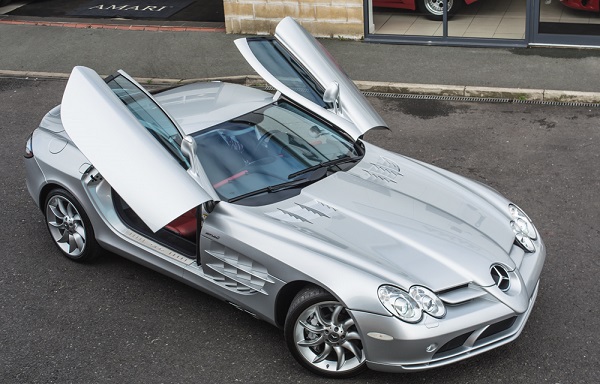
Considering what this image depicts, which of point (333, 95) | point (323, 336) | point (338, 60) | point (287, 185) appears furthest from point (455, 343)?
point (338, 60)

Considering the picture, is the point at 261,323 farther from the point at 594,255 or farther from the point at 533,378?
the point at 594,255

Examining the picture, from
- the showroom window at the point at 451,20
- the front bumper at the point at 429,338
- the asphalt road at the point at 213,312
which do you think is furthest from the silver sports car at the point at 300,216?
the showroom window at the point at 451,20

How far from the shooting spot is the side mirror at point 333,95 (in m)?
6.93

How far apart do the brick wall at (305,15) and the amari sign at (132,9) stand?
2.08 metres

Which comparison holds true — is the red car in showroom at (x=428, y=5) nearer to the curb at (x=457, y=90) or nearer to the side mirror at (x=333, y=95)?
the curb at (x=457, y=90)

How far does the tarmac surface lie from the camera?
10.9m

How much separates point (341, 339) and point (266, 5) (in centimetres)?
859

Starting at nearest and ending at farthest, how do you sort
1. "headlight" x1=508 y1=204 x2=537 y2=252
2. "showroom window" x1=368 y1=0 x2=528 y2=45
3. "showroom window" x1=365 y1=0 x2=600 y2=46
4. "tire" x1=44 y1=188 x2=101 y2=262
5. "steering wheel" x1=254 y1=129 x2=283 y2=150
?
"headlight" x1=508 y1=204 x2=537 y2=252 < "steering wheel" x1=254 y1=129 x2=283 y2=150 < "tire" x1=44 y1=188 x2=101 y2=262 < "showroom window" x1=365 y1=0 x2=600 y2=46 < "showroom window" x1=368 y1=0 x2=528 y2=45

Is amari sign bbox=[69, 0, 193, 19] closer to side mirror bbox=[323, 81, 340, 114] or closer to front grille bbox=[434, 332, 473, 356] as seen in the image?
side mirror bbox=[323, 81, 340, 114]

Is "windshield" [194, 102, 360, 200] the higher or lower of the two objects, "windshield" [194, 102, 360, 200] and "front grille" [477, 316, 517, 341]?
the higher

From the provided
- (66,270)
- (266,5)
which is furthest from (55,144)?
(266,5)

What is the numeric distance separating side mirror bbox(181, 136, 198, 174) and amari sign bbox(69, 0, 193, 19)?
943cm

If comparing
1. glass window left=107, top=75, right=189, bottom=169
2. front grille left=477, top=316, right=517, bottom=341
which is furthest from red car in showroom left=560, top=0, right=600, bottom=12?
glass window left=107, top=75, right=189, bottom=169

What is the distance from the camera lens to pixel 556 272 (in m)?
6.78
